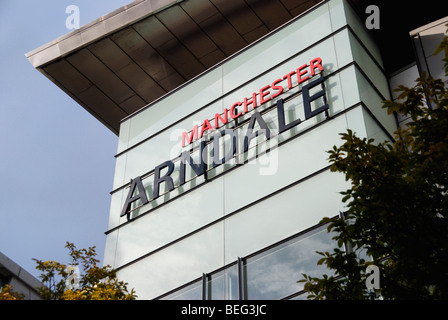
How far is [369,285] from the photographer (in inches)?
330

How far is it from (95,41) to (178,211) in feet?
24.9

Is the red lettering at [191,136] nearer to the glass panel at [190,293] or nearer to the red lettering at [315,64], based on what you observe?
the red lettering at [315,64]

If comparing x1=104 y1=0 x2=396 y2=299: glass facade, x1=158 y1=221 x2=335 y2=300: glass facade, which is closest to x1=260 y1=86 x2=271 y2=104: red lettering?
x1=104 y1=0 x2=396 y2=299: glass facade

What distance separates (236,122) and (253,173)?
2.24 metres

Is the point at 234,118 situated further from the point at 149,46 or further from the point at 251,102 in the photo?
the point at 149,46

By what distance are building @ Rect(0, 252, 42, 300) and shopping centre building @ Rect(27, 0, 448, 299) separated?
9.62 meters

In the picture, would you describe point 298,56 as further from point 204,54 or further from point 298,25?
point 204,54

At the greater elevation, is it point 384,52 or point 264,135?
point 384,52

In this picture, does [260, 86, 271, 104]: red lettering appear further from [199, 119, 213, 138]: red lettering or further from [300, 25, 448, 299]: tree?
[300, 25, 448, 299]: tree

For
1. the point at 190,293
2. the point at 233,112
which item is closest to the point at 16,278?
the point at 233,112

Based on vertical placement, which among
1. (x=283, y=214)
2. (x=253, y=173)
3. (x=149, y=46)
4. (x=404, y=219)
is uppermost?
(x=149, y=46)

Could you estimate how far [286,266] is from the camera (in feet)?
44.4

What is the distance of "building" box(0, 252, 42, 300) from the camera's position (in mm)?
28500
